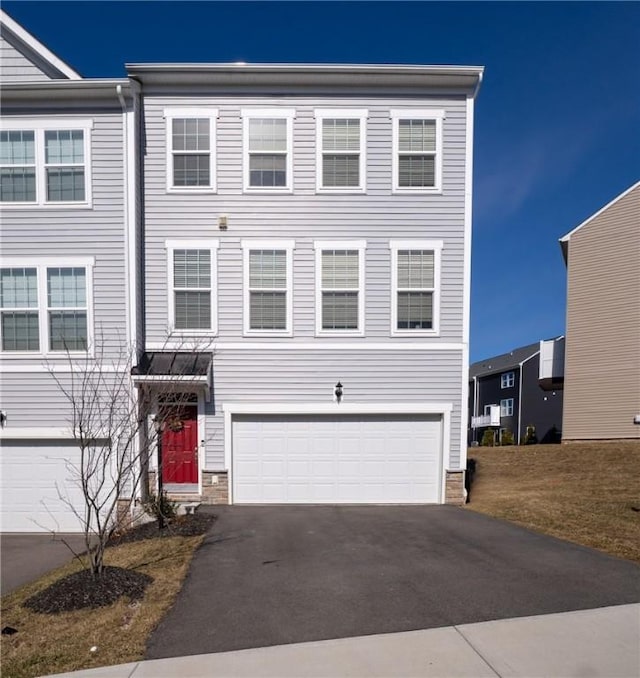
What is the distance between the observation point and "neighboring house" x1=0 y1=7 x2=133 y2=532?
928cm

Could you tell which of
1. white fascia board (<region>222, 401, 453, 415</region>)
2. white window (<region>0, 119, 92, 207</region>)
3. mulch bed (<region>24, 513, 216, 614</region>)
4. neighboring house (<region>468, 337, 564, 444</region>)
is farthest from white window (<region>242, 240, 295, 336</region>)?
neighboring house (<region>468, 337, 564, 444</region>)

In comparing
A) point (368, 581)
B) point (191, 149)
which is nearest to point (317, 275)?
point (191, 149)

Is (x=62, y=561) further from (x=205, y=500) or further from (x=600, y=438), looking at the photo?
(x=600, y=438)

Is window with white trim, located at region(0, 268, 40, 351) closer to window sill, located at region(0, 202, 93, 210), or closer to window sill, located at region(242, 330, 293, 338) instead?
window sill, located at region(0, 202, 93, 210)

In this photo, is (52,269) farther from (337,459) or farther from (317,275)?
(337,459)

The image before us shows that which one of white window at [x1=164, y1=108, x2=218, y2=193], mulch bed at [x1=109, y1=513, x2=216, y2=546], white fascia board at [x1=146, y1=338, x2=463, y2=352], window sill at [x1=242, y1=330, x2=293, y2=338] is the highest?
white window at [x1=164, y1=108, x2=218, y2=193]

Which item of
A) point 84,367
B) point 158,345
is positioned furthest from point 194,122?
point 84,367

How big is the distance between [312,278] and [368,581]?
6.30 metres

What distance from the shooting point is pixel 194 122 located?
966cm

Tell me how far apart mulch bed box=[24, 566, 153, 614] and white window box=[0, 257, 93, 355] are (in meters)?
5.55

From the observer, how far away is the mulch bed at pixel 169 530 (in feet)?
23.9

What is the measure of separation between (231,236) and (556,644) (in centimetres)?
872

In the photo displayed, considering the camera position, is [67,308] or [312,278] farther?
[312,278]

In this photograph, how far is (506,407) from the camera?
3155 cm
